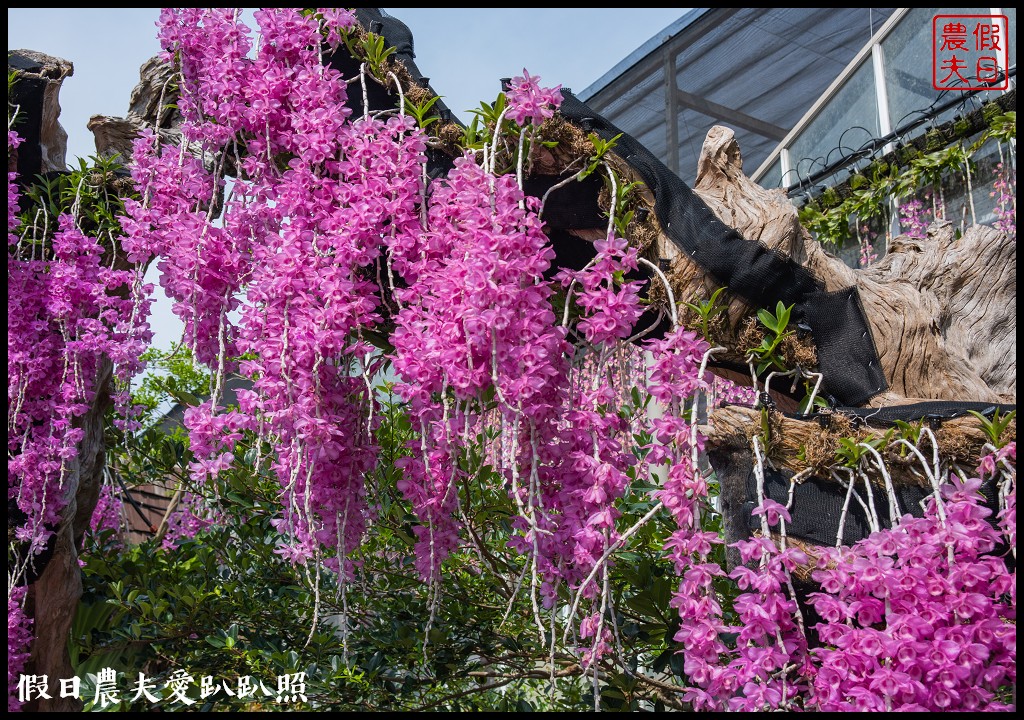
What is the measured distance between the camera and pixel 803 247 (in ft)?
6.31

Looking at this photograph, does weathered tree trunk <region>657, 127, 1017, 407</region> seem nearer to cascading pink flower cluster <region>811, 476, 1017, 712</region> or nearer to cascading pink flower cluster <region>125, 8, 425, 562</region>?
cascading pink flower cluster <region>811, 476, 1017, 712</region>

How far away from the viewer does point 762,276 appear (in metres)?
1.78

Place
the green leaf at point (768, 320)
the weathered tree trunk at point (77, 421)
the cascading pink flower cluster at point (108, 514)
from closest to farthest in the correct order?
the green leaf at point (768, 320) → the weathered tree trunk at point (77, 421) → the cascading pink flower cluster at point (108, 514)

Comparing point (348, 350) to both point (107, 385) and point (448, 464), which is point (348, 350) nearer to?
point (448, 464)

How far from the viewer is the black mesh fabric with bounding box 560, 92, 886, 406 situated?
5.85 feet

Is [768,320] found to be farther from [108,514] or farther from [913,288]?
[108,514]

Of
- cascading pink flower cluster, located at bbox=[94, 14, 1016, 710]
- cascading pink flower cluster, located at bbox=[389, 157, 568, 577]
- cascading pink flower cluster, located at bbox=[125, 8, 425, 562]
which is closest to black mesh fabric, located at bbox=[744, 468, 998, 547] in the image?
cascading pink flower cluster, located at bbox=[94, 14, 1016, 710]

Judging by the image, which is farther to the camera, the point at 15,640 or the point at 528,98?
the point at 15,640

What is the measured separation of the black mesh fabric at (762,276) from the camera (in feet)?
5.85

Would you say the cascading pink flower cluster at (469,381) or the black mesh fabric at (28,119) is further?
the black mesh fabric at (28,119)

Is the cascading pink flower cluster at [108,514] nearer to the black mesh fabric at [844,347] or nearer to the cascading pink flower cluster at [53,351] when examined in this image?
the cascading pink flower cluster at [53,351]

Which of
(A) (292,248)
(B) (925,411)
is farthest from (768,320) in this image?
(A) (292,248)

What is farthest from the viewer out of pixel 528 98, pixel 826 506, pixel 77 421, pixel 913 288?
pixel 77 421

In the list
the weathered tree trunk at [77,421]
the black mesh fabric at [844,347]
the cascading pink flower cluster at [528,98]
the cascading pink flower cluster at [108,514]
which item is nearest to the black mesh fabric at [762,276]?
the black mesh fabric at [844,347]
